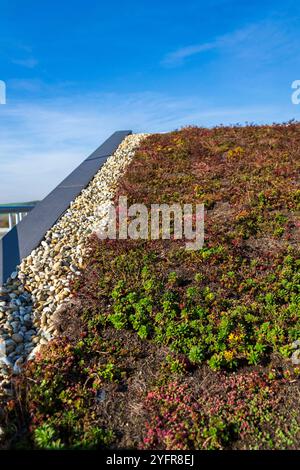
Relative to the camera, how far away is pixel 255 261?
7.62m

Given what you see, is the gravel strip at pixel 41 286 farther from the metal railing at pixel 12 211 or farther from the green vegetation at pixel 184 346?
the metal railing at pixel 12 211

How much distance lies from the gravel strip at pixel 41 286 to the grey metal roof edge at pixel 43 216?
232 mm

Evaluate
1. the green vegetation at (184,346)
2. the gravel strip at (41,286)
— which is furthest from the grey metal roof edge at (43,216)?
A: the green vegetation at (184,346)

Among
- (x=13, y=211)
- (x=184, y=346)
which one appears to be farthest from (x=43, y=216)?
(x=184, y=346)

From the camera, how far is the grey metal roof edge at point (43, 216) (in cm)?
903

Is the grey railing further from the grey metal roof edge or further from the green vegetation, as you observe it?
the green vegetation

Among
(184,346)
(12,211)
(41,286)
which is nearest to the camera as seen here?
(184,346)

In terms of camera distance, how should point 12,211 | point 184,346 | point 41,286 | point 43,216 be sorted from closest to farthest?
point 184,346
point 41,286
point 43,216
point 12,211

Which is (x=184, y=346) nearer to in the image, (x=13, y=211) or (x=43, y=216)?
(x=43, y=216)

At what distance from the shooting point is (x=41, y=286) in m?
7.72

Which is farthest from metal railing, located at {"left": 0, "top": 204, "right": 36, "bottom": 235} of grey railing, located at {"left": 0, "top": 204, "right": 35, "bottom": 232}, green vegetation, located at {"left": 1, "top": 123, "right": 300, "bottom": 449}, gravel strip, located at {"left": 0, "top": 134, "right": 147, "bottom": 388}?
green vegetation, located at {"left": 1, "top": 123, "right": 300, "bottom": 449}

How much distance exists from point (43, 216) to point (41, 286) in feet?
12.5

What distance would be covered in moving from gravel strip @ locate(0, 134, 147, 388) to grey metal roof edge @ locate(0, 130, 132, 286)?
232 millimetres

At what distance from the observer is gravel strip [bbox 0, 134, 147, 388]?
6.26m
